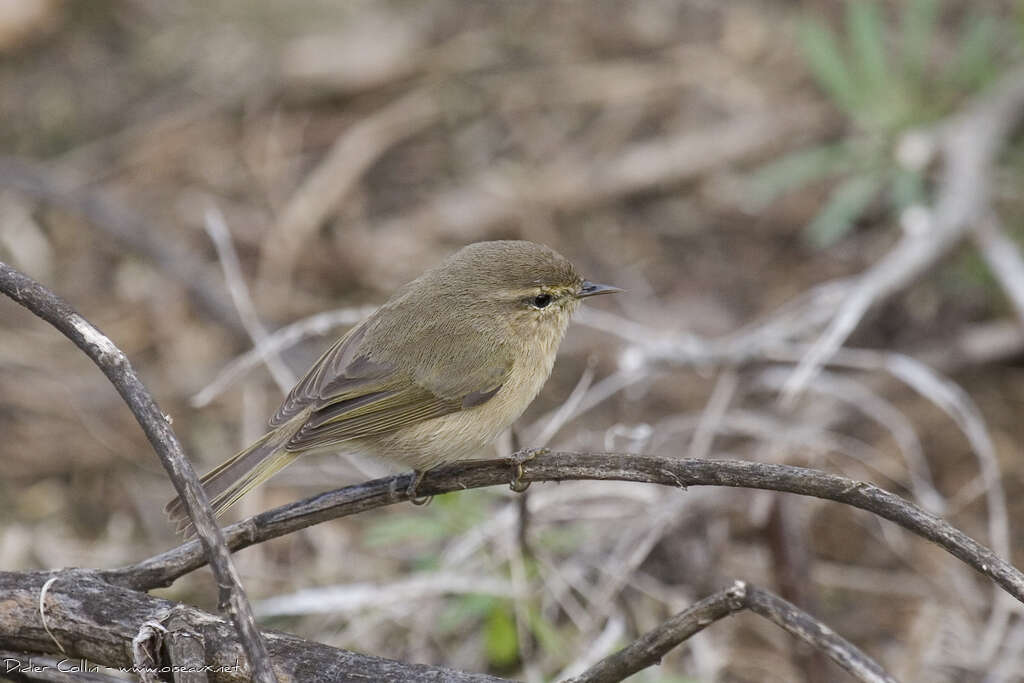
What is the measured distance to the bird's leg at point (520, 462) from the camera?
2.75 meters

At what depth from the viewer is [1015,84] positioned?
5.77 metres

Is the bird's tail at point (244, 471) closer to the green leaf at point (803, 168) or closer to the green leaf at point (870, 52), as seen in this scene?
the green leaf at point (803, 168)

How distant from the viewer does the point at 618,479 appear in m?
2.48

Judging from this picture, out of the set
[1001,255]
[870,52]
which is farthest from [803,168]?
[1001,255]

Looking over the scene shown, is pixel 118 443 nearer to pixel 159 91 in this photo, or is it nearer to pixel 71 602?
pixel 159 91

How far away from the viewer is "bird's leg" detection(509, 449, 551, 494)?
2.75 meters

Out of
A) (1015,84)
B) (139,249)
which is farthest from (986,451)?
(139,249)

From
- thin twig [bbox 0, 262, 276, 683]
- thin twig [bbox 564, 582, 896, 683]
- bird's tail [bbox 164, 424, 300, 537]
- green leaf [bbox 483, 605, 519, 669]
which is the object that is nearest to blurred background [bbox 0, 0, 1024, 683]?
green leaf [bbox 483, 605, 519, 669]

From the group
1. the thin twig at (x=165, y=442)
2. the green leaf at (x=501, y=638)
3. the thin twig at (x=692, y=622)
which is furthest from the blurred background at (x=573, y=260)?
the thin twig at (x=165, y=442)

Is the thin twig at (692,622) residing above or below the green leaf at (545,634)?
below

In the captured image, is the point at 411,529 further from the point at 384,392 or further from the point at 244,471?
the point at 244,471

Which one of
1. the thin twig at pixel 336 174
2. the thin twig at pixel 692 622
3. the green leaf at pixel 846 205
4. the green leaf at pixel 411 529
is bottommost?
the thin twig at pixel 692 622

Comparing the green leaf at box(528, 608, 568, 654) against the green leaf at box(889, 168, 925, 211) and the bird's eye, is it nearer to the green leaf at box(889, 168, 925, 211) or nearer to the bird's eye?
the bird's eye

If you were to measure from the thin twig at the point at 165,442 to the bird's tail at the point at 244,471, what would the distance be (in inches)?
27.5
